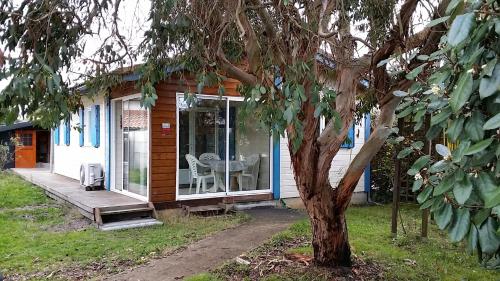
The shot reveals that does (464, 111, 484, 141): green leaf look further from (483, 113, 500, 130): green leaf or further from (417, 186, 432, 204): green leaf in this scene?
(417, 186, 432, 204): green leaf

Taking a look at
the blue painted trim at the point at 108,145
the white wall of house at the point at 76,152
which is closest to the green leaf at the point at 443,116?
the white wall of house at the point at 76,152

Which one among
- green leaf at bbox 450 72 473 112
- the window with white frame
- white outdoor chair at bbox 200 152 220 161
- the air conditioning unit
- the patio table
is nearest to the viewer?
green leaf at bbox 450 72 473 112

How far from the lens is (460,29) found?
1.39m

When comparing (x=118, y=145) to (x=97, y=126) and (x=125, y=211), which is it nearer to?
(x=97, y=126)

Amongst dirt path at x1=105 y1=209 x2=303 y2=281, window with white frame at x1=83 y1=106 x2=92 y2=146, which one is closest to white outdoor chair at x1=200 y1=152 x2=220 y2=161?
dirt path at x1=105 y1=209 x2=303 y2=281

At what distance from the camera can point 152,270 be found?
17.9ft

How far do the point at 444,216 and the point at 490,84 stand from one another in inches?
21.2

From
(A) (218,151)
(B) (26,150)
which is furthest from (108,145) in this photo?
(B) (26,150)

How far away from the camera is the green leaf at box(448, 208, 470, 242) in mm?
1563

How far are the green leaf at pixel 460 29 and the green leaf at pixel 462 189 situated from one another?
0.48m

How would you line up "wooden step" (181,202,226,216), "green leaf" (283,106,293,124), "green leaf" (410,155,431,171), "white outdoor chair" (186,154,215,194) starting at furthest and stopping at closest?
"white outdoor chair" (186,154,215,194), "wooden step" (181,202,226,216), "green leaf" (283,106,293,124), "green leaf" (410,155,431,171)

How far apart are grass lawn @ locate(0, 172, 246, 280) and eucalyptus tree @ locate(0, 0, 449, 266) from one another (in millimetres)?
2264

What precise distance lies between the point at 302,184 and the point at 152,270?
2.22 m

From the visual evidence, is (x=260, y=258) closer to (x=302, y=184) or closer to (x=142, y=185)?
(x=302, y=184)
